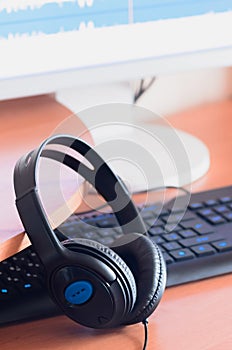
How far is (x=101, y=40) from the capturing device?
2.47 ft

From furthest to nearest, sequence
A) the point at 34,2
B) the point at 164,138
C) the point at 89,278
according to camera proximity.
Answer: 1. the point at 164,138
2. the point at 34,2
3. the point at 89,278

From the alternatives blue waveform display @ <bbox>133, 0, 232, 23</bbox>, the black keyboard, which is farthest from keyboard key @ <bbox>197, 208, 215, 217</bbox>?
blue waveform display @ <bbox>133, 0, 232, 23</bbox>

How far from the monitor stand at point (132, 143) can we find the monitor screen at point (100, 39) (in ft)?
0.16

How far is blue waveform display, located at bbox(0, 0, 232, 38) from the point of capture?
2.36 feet

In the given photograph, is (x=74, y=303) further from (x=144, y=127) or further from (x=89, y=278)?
(x=144, y=127)

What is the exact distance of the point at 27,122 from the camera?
2.64 ft

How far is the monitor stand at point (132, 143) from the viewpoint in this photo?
28.9 inches

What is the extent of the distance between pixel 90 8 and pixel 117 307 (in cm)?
34

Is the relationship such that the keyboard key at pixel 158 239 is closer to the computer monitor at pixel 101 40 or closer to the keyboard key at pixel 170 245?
the keyboard key at pixel 170 245

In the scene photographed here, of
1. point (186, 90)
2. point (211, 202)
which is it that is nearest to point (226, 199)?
point (211, 202)

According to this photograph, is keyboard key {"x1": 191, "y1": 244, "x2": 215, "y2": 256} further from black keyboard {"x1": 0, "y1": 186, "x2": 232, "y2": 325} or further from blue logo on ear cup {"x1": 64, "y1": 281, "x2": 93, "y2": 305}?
blue logo on ear cup {"x1": 64, "y1": 281, "x2": 93, "y2": 305}

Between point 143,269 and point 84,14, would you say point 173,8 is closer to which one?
point 84,14

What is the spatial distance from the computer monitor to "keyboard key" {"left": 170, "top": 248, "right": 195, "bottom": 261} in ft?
0.48

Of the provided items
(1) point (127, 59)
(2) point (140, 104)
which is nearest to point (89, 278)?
(1) point (127, 59)
